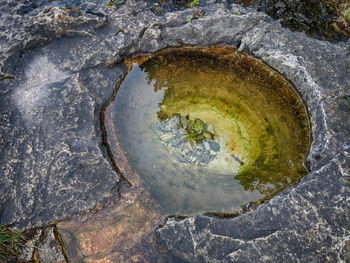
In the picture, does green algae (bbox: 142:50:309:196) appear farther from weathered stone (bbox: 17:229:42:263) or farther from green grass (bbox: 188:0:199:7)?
weathered stone (bbox: 17:229:42:263)

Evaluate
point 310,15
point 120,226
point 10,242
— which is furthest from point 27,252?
point 310,15

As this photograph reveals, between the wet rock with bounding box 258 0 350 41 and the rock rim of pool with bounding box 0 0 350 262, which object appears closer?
the rock rim of pool with bounding box 0 0 350 262

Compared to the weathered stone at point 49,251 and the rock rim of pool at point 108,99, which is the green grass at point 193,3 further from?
the weathered stone at point 49,251

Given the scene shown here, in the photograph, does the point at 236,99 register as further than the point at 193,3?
No

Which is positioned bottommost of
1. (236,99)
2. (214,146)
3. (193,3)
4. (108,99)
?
(214,146)

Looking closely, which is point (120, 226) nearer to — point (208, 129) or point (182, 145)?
point (182, 145)

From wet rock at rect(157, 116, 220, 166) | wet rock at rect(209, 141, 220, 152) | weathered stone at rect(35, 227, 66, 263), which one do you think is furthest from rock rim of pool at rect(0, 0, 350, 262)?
wet rock at rect(209, 141, 220, 152)

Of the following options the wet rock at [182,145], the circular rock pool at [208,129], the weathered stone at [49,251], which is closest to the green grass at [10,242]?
the weathered stone at [49,251]
